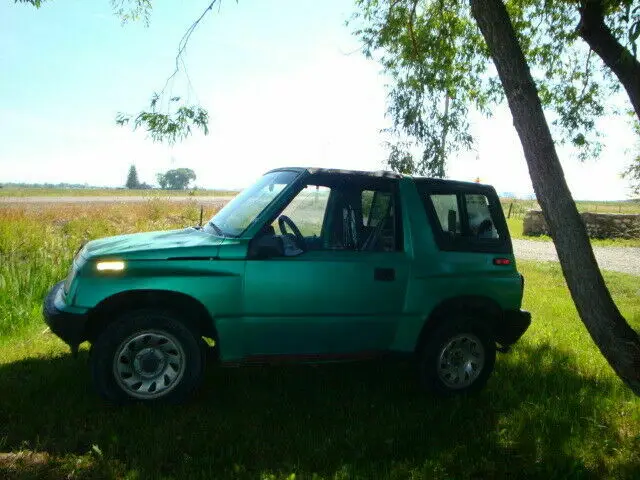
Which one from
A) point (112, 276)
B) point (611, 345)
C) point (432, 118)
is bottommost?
point (611, 345)

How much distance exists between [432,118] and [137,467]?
1000 cm

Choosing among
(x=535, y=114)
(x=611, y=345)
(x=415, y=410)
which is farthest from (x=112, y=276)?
(x=611, y=345)

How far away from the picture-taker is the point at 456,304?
4.91 m

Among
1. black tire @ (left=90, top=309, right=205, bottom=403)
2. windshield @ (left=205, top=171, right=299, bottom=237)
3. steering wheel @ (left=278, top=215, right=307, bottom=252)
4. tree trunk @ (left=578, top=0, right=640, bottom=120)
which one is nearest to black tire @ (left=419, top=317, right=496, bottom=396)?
steering wheel @ (left=278, top=215, right=307, bottom=252)

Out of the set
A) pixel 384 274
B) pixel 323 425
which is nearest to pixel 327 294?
pixel 384 274

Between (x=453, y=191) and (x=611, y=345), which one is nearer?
(x=611, y=345)

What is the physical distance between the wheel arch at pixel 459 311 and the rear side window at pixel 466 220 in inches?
18.9

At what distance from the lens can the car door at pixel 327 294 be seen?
14.2 feet

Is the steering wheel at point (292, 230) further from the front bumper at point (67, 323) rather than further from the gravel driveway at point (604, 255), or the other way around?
the gravel driveway at point (604, 255)

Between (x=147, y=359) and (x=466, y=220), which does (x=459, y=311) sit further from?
(x=147, y=359)

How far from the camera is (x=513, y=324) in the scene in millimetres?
5172

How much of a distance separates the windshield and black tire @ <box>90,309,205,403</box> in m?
0.91

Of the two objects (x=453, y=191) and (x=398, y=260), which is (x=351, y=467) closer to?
(x=398, y=260)

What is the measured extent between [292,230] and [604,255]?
18.5 meters
